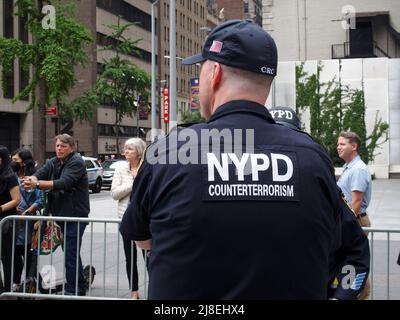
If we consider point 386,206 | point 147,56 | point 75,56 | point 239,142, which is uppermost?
point 147,56

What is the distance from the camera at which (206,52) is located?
2221mm

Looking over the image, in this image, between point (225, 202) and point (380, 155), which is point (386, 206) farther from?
point (225, 202)

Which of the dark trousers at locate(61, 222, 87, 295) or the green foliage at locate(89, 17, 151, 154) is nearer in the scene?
the dark trousers at locate(61, 222, 87, 295)

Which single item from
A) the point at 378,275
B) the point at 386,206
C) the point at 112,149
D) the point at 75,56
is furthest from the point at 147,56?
the point at 378,275

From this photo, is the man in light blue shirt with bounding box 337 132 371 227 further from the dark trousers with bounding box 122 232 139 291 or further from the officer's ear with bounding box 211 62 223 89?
the officer's ear with bounding box 211 62 223 89

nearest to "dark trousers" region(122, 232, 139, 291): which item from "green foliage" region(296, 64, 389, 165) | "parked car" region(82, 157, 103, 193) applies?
"parked car" region(82, 157, 103, 193)

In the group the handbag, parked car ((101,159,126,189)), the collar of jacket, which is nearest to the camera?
the collar of jacket

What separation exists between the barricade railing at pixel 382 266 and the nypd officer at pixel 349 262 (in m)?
3.05

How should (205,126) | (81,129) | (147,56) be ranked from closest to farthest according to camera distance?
1. (205,126)
2. (81,129)
3. (147,56)

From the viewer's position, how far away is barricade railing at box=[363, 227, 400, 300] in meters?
5.56

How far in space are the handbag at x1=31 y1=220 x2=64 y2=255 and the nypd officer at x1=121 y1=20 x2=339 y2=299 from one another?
453cm

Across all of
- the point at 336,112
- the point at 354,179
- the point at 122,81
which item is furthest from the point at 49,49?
the point at 354,179

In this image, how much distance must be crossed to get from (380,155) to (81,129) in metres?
37.2

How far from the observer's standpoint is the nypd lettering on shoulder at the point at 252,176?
6.57ft
